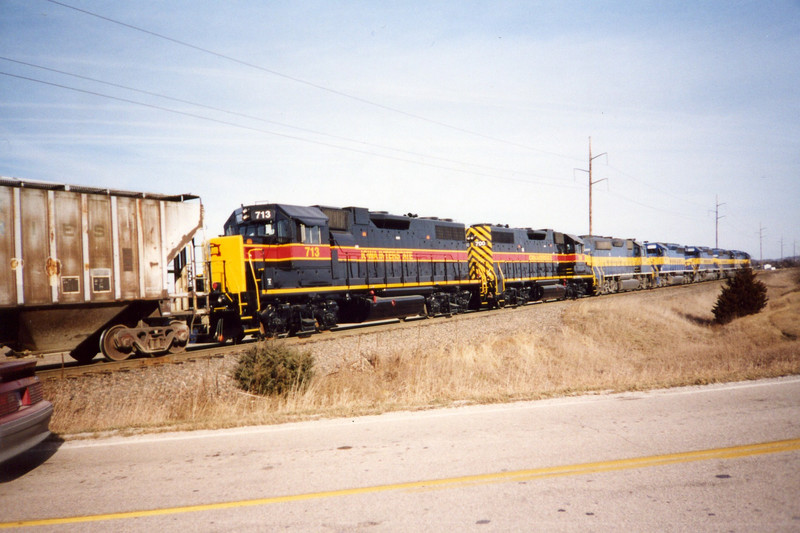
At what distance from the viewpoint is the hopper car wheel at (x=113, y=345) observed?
480 inches

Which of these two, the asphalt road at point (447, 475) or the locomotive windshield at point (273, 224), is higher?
the locomotive windshield at point (273, 224)

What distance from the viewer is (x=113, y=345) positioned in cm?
1228

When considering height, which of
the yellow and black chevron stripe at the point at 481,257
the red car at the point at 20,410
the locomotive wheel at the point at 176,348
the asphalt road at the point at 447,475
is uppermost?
the yellow and black chevron stripe at the point at 481,257

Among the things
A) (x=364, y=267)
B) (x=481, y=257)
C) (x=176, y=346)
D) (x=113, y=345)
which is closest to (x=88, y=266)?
(x=113, y=345)

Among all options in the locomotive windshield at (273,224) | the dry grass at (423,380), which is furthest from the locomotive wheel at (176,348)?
the locomotive windshield at (273,224)

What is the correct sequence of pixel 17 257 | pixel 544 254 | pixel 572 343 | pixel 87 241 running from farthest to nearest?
pixel 544 254 < pixel 572 343 < pixel 87 241 < pixel 17 257

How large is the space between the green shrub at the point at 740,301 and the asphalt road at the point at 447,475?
2012 cm

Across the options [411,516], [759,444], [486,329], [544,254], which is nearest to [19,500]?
[411,516]

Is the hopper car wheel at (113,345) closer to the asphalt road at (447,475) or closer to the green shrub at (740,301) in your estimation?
the asphalt road at (447,475)

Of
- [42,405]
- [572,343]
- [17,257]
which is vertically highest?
[17,257]

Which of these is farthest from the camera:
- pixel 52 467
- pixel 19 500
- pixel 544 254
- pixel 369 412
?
pixel 544 254

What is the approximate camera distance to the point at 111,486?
4668 mm

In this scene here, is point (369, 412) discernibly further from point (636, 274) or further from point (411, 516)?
point (636, 274)

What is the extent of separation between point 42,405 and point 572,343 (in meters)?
14.3
